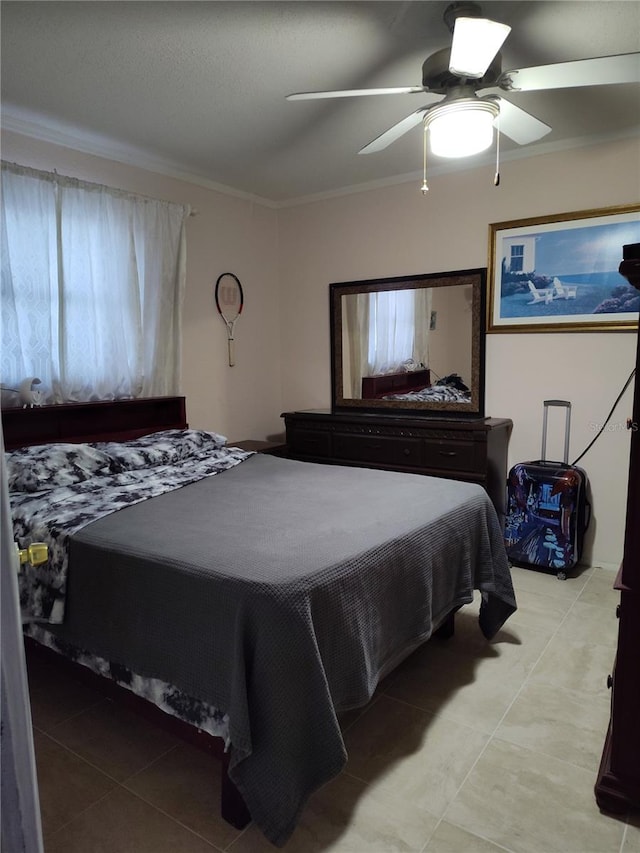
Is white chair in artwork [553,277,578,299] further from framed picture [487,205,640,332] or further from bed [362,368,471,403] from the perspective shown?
bed [362,368,471,403]

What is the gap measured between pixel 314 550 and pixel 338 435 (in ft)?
7.50

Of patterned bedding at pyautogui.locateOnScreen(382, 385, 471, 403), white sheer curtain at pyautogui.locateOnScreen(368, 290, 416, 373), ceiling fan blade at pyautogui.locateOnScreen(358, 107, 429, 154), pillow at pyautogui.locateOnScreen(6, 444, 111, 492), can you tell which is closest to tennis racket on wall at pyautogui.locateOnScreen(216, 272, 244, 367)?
white sheer curtain at pyautogui.locateOnScreen(368, 290, 416, 373)

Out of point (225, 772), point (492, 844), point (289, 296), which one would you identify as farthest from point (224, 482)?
point (289, 296)

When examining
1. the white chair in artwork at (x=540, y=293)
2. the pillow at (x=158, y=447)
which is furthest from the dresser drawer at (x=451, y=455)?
the pillow at (x=158, y=447)

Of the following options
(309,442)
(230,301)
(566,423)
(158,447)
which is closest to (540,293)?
(566,423)

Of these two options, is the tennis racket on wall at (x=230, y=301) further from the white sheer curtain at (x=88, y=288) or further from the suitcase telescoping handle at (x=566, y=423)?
the suitcase telescoping handle at (x=566, y=423)

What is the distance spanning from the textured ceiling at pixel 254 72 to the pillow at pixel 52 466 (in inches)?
65.9

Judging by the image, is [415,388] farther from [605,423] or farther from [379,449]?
[605,423]

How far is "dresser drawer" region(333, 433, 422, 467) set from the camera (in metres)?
3.67

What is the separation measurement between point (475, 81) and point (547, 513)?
2328 mm

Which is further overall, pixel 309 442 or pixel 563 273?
pixel 309 442

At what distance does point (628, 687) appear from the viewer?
1546 mm

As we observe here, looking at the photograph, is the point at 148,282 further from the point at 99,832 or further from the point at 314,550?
the point at 99,832

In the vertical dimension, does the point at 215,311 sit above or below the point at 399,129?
below
